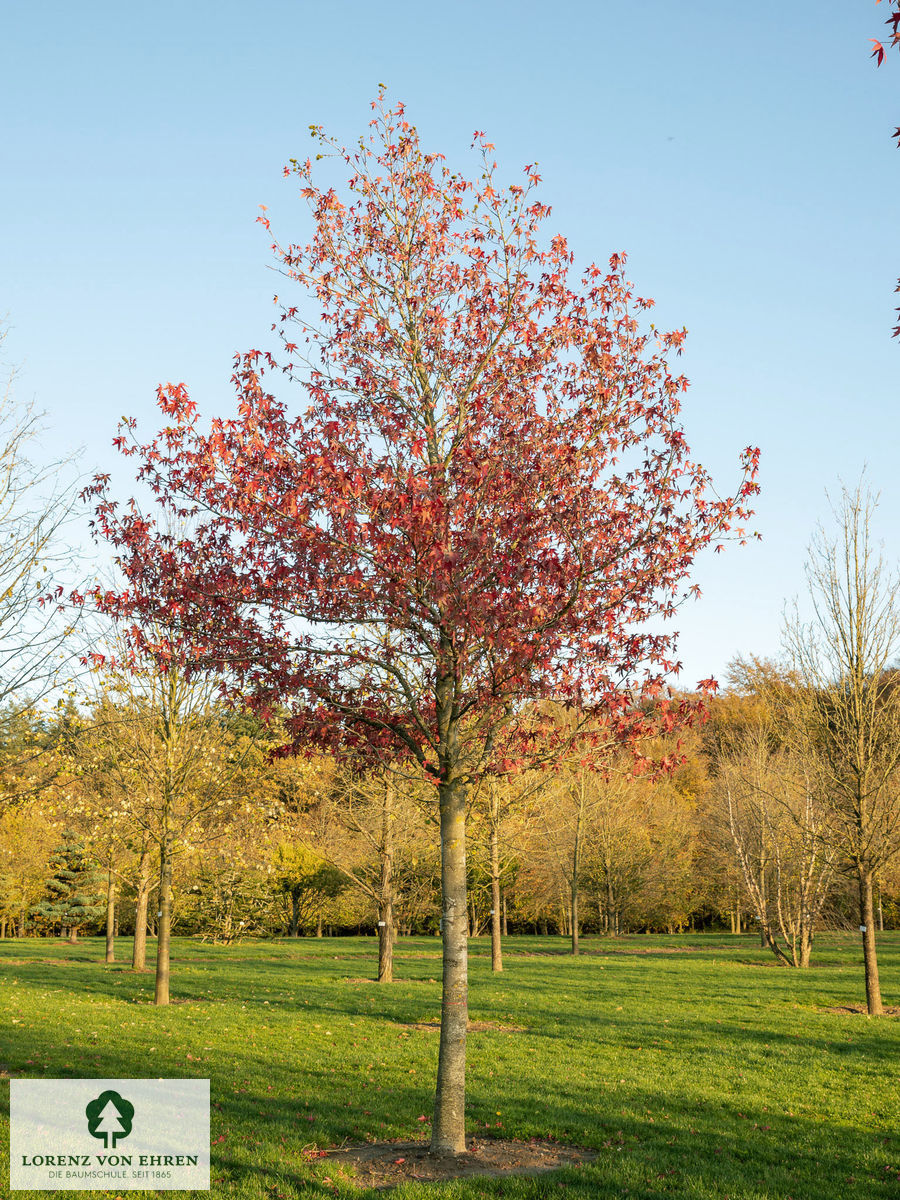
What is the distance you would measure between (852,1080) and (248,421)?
10.3 meters

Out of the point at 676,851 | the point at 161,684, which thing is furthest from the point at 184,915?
the point at 161,684

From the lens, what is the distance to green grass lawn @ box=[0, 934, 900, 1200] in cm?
687

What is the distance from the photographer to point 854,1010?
16.9 meters

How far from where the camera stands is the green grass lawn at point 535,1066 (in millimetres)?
6871

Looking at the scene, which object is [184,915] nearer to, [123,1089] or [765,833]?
[765,833]

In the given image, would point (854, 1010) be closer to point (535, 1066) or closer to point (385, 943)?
point (535, 1066)

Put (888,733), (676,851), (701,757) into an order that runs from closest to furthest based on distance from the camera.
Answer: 1. (888,733)
2. (676,851)
3. (701,757)

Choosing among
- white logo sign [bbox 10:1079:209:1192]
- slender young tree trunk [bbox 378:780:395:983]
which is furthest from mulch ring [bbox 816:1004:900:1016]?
white logo sign [bbox 10:1079:209:1192]

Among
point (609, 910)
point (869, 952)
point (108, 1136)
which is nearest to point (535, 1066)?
point (108, 1136)

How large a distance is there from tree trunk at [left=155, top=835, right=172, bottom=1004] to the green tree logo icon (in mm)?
7328

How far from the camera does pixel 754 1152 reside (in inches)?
298

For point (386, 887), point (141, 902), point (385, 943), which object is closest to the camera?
point (386, 887)

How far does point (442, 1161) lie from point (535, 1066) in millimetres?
4659

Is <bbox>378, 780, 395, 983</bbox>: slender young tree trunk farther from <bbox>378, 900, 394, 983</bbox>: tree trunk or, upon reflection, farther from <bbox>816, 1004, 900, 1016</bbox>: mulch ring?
<bbox>816, 1004, 900, 1016</bbox>: mulch ring
